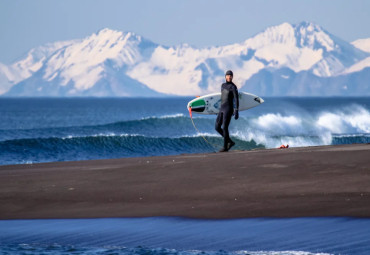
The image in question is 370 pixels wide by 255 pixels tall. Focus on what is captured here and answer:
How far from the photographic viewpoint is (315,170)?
11.2 meters

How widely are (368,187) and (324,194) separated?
648 mm

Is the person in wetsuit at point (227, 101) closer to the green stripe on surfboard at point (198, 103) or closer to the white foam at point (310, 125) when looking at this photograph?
the green stripe on surfboard at point (198, 103)

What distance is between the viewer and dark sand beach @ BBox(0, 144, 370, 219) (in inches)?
363

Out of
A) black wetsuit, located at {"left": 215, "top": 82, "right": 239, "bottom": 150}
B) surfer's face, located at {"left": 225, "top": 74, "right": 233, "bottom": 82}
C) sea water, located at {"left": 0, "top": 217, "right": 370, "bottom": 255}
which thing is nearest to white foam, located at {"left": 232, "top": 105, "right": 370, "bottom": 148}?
black wetsuit, located at {"left": 215, "top": 82, "right": 239, "bottom": 150}

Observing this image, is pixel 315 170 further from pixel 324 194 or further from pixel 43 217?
pixel 43 217

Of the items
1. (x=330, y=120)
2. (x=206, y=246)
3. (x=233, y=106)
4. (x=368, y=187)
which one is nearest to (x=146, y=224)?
(x=206, y=246)

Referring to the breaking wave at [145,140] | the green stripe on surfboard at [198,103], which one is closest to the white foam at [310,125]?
the breaking wave at [145,140]

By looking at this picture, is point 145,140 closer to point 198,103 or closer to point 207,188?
point 198,103

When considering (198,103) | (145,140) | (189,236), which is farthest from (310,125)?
(189,236)

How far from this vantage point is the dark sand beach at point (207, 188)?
30.3 feet

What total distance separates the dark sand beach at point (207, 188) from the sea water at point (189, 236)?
364 mm

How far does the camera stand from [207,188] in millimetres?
10547

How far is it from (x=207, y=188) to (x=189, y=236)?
2.39m

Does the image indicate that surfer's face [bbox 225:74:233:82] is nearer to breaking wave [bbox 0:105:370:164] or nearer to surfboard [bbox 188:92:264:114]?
surfboard [bbox 188:92:264:114]
